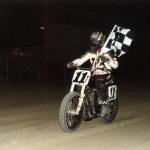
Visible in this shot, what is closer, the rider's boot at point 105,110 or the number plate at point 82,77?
the number plate at point 82,77

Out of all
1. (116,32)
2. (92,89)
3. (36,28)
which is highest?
(116,32)

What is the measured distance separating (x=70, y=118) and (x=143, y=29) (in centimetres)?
4781

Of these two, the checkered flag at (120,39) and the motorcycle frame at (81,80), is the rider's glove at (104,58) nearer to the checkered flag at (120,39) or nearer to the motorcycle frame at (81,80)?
the motorcycle frame at (81,80)

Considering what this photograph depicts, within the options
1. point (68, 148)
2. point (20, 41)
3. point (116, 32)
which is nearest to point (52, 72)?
point (20, 41)

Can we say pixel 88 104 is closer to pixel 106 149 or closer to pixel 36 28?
pixel 106 149

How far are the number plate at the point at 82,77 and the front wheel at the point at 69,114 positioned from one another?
0.93 feet

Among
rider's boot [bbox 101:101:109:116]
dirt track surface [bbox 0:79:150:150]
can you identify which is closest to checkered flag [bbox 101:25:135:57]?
rider's boot [bbox 101:101:109:116]

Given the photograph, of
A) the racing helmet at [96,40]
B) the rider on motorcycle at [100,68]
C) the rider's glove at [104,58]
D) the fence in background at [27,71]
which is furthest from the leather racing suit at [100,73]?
the fence in background at [27,71]

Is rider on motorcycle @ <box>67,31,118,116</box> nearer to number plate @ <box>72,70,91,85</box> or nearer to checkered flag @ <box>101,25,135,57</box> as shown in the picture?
checkered flag @ <box>101,25,135,57</box>

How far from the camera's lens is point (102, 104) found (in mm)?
7633

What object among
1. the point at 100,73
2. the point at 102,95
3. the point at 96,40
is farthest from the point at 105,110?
the point at 96,40

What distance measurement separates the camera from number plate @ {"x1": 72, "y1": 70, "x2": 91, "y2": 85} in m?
7.02

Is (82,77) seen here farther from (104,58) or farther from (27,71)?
(27,71)

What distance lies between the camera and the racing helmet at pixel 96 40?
24.5ft
